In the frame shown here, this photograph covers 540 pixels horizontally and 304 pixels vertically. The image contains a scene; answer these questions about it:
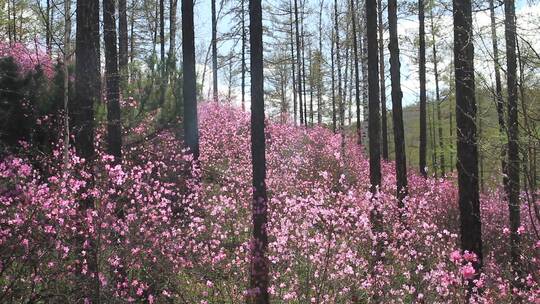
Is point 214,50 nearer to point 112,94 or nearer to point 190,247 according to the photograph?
point 112,94

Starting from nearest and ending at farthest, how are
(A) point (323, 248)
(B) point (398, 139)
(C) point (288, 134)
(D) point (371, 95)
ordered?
(A) point (323, 248) → (D) point (371, 95) → (B) point (398, 139) → (C) point (288, 134)

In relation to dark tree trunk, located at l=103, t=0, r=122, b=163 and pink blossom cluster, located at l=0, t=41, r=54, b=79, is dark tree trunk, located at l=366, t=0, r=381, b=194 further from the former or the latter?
pink blossom cluster, located at l=0, t=41, r=54, b=79

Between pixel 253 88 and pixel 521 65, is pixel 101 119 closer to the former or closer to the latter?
pixel 253 88

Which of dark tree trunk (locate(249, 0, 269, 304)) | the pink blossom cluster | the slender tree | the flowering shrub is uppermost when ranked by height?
the slender tree

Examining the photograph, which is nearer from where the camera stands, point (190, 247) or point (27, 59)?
point (190, 247)

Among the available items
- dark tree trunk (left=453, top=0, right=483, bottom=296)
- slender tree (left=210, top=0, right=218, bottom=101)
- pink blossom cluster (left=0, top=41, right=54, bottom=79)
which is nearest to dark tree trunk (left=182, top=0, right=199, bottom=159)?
pink blossom cluster (left=0, top=41, right=54, bottom=79)

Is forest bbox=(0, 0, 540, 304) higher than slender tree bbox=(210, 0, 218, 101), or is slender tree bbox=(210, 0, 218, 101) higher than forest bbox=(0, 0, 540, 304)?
slender tree bbox=(210, 0, 218, 101)

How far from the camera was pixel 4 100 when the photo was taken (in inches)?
402

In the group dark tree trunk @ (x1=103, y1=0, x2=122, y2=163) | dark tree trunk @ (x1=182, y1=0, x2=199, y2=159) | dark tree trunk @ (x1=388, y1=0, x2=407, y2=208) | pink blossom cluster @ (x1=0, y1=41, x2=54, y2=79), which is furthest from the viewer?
dark tree trunk @ (x1=182, y1=0, x2=199, y2=159)

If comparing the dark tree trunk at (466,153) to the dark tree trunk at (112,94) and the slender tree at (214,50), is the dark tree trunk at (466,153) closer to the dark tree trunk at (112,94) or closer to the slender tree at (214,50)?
the dark tree trunk at (112,94)

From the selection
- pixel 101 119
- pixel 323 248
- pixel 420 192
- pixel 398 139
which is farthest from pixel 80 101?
pixel 420 192

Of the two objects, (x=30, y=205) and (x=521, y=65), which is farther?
(x=30, y=205)

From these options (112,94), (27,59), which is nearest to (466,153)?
(112,94)

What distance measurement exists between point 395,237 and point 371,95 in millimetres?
3341
